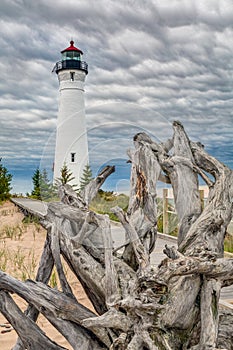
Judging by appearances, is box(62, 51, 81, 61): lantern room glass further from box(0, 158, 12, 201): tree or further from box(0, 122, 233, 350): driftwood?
box(0, 122, 233, 350): driftwood

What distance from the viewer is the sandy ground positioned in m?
4.24

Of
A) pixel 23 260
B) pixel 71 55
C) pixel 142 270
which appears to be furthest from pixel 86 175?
pixel 71 55

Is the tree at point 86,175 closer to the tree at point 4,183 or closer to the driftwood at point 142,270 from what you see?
the driftwood at point 142,270

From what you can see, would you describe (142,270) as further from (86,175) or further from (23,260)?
(23,260)

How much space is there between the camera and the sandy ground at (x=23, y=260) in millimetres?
4242

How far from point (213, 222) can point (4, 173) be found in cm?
1933

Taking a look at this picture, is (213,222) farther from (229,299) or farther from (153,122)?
(229,299)

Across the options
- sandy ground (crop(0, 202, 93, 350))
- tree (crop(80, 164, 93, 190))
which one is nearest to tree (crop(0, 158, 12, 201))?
sandy ground (crop(0, 202, 93, 350))

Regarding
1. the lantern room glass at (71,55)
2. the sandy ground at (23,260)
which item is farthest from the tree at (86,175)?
the lantern room glass at (71,55)

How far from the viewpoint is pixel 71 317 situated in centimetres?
291

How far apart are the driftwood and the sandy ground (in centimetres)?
94

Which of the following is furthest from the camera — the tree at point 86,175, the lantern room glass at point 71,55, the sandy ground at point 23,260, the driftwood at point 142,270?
the lantern room glass at point 71,55

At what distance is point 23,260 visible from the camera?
7.71 m

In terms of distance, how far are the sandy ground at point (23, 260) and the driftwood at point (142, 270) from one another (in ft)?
3.10
